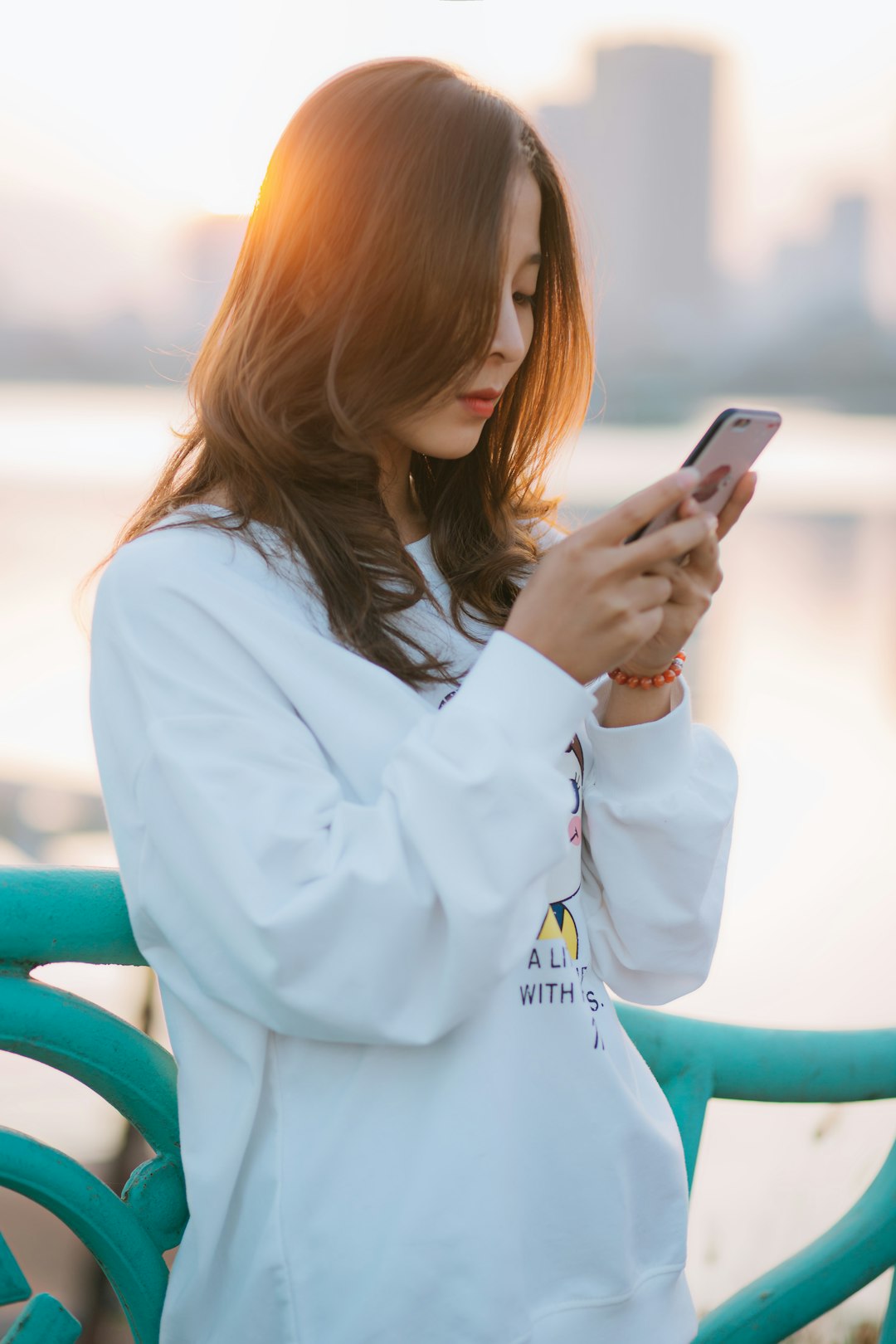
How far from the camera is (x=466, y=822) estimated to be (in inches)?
28.1

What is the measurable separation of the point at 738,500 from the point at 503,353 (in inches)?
7.8

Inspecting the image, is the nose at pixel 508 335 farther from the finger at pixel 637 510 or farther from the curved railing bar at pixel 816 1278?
the curved railing bar at pixel 816 1278

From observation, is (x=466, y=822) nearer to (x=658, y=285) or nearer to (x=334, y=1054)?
(x=334, y=1054)

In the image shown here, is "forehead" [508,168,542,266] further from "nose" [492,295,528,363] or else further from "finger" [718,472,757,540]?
"finger" [718,472,757,540]

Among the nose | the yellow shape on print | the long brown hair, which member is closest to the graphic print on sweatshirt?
the yellow shape on print

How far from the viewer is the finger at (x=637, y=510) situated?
2.56 feet

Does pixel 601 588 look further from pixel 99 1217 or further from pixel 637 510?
pixel 99 1217

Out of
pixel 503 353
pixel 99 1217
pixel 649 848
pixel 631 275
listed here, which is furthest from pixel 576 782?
pixel 631 275

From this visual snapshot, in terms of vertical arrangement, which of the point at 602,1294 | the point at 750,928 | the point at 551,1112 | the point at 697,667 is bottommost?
the point at 697,667

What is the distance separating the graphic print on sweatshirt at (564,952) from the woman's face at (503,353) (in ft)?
0.60

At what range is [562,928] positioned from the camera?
89cm

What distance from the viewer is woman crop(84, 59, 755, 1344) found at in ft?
2.36

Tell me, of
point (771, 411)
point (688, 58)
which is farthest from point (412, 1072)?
→ point (688, 58)

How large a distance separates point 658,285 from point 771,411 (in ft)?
29.7
